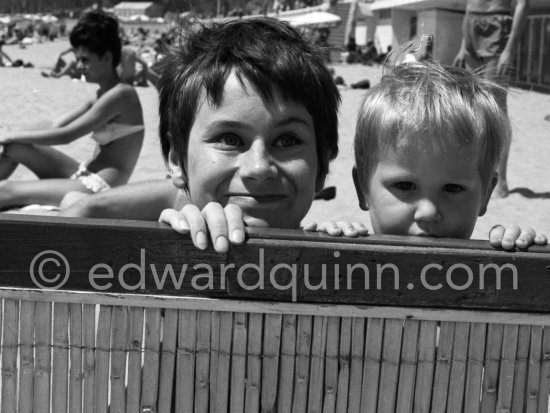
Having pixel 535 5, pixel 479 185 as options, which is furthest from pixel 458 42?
pixel 479 185

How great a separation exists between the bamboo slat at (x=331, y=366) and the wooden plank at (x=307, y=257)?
70 millimetres

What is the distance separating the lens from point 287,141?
1674 millimetres

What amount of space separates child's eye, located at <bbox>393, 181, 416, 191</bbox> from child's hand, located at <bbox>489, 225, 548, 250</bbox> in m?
0.35

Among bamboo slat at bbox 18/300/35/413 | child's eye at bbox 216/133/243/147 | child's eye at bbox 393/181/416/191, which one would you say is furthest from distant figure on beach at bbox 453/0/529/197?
bamboo slat at bbox 18/300/35/413

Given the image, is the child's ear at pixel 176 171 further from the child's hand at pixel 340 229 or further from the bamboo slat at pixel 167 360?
the bamboo slat at pixel 167 360

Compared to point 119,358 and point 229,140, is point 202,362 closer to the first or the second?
point 119,358

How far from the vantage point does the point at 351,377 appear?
1.30m

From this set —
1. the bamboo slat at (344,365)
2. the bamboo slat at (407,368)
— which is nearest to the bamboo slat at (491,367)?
the bamboo slat at (407,368)

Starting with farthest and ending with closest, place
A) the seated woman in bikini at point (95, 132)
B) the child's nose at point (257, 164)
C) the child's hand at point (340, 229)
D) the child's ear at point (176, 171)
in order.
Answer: the seated woman in bikini at point (95, 132), the child's ear at point (176, 171), the child's nose at point (257, 164), the child's hand at point (340, 229)

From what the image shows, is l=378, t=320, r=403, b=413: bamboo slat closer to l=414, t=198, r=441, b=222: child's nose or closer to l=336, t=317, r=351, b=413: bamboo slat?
l=336, t=317, r=351, b=413: bamboo slat

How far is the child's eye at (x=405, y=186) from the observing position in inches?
64.8

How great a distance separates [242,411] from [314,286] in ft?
0.89

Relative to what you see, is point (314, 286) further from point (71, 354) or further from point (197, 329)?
point (71, 354)

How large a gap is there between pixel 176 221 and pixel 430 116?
65cm
